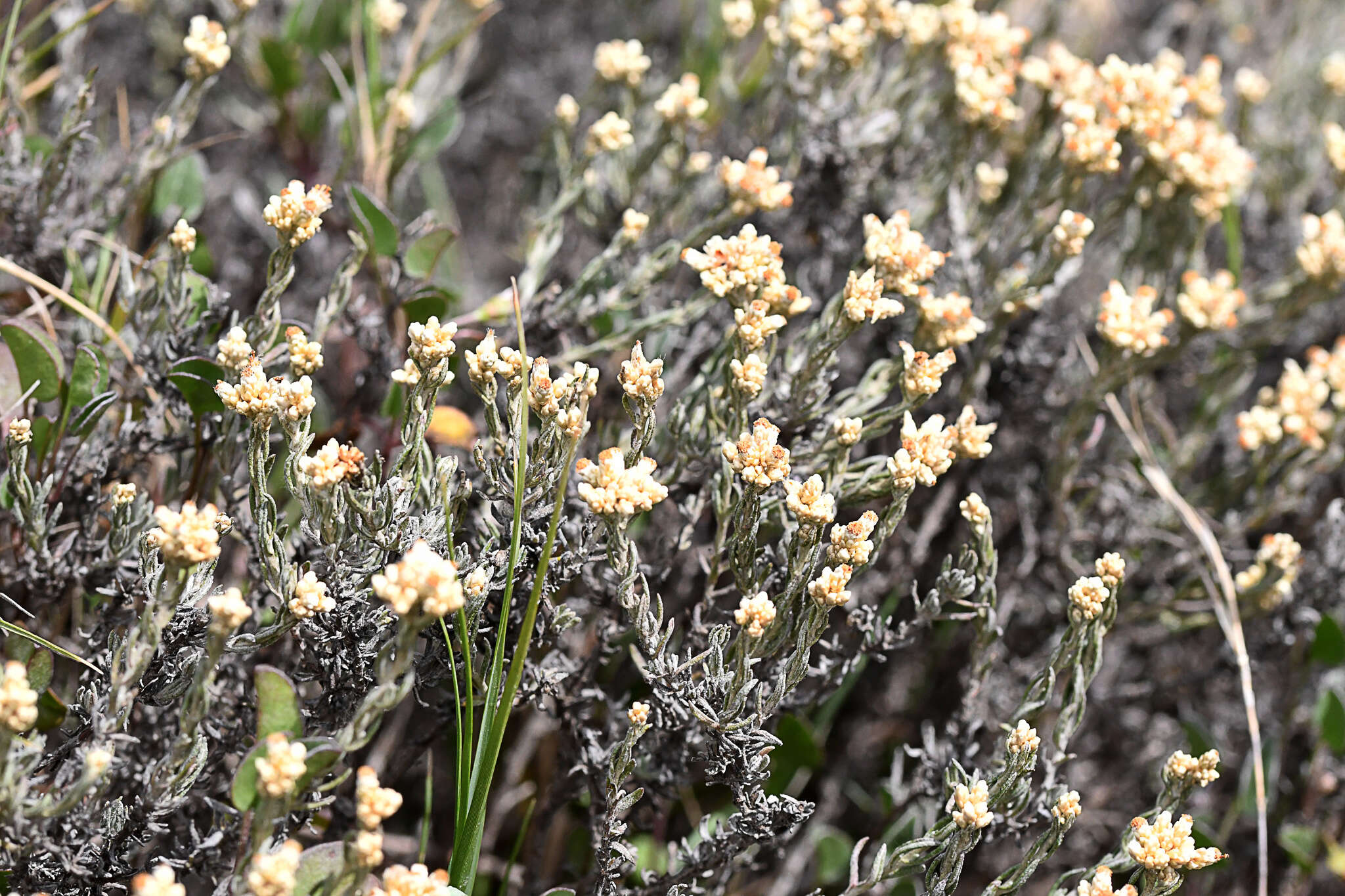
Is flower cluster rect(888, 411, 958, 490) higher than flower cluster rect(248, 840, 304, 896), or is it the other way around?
flower cluster rect(888, 411, 958, 490)

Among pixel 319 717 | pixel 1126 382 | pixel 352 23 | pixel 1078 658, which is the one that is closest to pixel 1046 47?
pixel 1126 382

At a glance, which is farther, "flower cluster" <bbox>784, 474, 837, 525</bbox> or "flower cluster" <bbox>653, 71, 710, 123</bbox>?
"flower cluster" <bbox>653, 71, 710, 123</bbox>

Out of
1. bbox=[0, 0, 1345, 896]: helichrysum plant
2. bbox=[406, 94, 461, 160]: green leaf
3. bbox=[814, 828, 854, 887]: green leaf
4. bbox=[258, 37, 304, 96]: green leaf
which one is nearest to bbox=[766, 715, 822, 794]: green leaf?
bbox=[0, 0, 1345, 896]: helichrysum plant

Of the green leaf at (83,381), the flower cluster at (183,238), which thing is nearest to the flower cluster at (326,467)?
the flower cluster at (183,238)

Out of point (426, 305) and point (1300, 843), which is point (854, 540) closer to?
point (426, 305)

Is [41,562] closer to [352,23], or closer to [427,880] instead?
[427,880]

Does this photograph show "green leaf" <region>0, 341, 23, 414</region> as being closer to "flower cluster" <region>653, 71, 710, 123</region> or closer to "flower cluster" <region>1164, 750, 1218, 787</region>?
"flower cluster" <region>653, 71, 710, 123</region>

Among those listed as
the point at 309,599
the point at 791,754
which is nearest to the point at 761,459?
the point at 309,599
